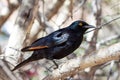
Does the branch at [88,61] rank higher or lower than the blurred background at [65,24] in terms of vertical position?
higher

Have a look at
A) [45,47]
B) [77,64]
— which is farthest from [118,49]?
[45,47]

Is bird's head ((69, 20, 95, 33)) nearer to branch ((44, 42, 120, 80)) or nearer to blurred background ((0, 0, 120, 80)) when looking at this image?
blurred background ((0, 0, 120, 80))

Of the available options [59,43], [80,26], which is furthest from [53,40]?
[80,26]

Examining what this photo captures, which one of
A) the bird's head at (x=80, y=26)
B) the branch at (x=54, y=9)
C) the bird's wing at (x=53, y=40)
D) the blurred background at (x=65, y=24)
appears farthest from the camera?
the branch at (x=54, y=9)

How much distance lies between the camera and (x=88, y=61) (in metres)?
2.86

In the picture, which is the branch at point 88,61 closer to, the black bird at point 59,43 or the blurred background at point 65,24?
the black bird at point 59,43

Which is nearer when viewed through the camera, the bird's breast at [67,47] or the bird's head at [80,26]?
the bird's breast at [67,47]

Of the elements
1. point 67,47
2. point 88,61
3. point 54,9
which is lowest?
point 54,9

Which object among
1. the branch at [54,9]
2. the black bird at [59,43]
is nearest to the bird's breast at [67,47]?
the black bird at [59,43]

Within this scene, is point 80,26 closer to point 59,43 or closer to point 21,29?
point 59,43

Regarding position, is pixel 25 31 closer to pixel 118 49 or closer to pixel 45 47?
Result: pixel 45 47

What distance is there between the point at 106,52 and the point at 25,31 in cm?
130

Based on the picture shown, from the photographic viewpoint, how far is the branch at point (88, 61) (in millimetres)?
2730

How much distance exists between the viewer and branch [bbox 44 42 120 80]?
8.96 ft
